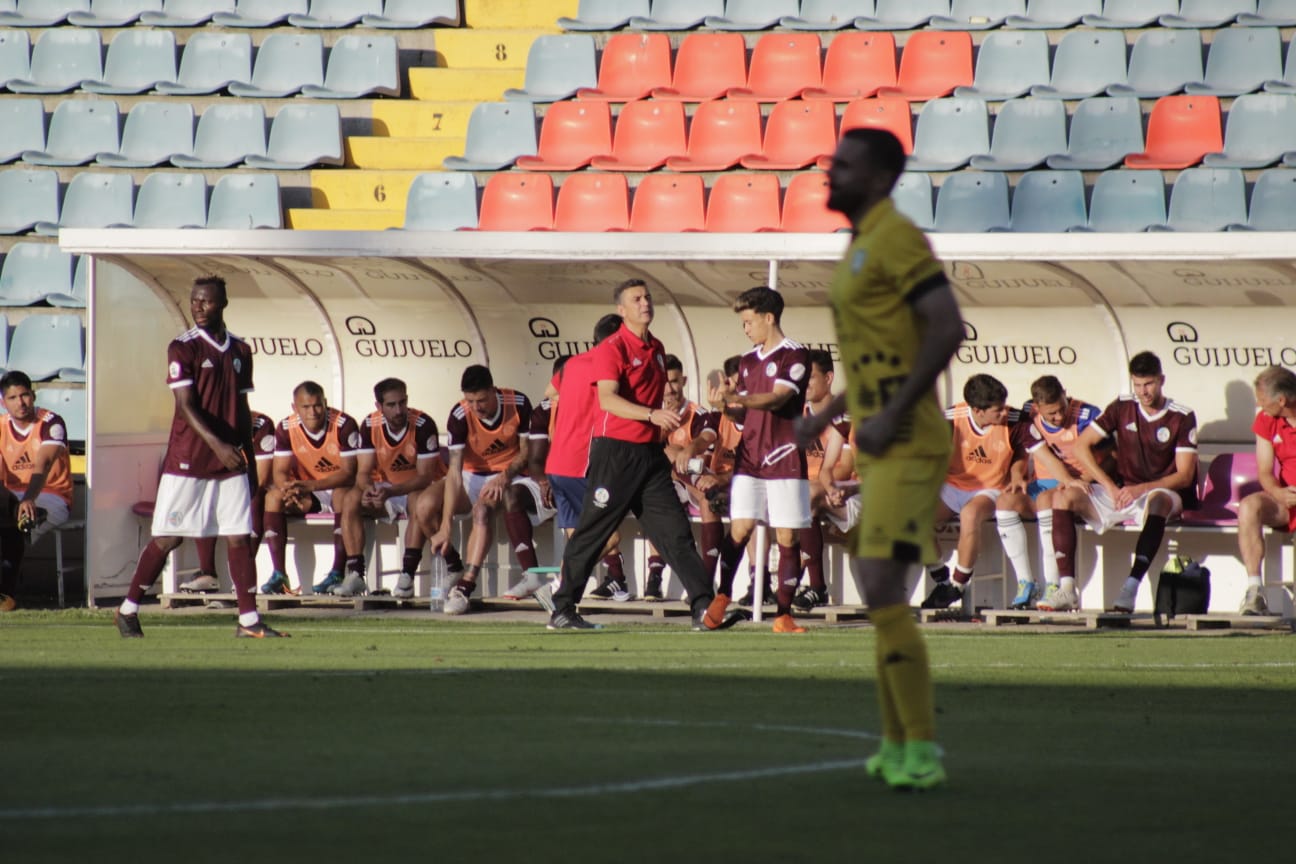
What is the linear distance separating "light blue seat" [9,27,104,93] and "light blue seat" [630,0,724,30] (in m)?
5.63

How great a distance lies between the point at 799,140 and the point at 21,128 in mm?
7915

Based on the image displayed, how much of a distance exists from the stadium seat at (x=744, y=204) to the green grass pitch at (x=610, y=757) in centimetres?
701

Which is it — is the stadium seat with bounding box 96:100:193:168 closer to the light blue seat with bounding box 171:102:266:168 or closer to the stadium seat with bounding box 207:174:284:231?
the light blue seat with bounding box 171:102:266:168

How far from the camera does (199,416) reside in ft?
32.1

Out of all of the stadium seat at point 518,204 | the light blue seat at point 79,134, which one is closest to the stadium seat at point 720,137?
the stadium seat at point 518,204

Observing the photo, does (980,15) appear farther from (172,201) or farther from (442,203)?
(172,201)

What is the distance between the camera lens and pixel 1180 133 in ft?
50.6

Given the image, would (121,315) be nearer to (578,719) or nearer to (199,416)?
(199,416)

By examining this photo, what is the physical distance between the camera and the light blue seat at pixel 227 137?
17484mm

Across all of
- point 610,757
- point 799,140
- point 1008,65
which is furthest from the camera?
point 1008,65

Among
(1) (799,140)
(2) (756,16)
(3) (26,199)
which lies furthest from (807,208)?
(3) (26,199)

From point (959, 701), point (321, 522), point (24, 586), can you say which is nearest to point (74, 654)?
point (959, 701)

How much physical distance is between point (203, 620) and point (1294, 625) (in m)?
7.48

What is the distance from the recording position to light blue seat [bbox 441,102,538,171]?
55.5 feet
